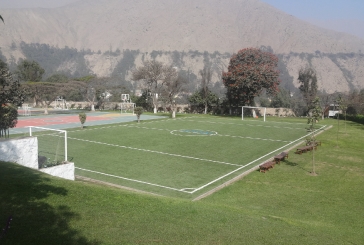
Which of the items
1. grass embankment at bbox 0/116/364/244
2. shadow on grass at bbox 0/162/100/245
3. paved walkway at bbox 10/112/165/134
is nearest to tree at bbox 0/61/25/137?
grass embankment at bbox 0/116/364/244

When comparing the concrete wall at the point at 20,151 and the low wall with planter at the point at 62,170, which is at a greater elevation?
the concrete wall at the point at 20,151

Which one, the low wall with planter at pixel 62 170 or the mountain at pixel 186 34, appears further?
the mountain at pixel 186 34

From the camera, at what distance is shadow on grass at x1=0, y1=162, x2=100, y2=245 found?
4996 millimetres

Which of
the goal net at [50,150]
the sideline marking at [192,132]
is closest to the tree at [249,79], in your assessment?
the sideline marking at [192,132]

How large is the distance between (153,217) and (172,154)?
12036 mm

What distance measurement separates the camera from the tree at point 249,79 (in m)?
42.4

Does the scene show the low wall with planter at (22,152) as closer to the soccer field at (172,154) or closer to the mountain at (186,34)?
the soccer field at (172,154)

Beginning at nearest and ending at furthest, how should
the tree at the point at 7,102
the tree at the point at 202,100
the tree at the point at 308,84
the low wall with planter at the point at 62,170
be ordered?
the low wall with planter at the point at 62,170
the tree at the point at 7,102
the tree at the point at 202,100
the tree at the point at 308,84

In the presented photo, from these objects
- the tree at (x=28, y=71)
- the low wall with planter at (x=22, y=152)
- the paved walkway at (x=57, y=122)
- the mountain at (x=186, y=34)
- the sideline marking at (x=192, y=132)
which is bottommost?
the sideline marking at (x=192, y=132)

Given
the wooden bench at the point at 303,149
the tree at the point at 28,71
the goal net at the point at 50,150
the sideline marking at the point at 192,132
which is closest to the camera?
the goal net at the point at 50,150

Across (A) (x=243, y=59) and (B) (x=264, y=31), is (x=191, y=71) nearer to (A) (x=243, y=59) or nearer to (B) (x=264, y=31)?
(B) (x=264, y=31)

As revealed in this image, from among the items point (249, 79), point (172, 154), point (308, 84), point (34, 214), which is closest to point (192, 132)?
point (172, 154)

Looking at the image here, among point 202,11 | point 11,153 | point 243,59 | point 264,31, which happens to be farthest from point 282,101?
point 202,11

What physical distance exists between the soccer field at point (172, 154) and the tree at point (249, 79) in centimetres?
1350
